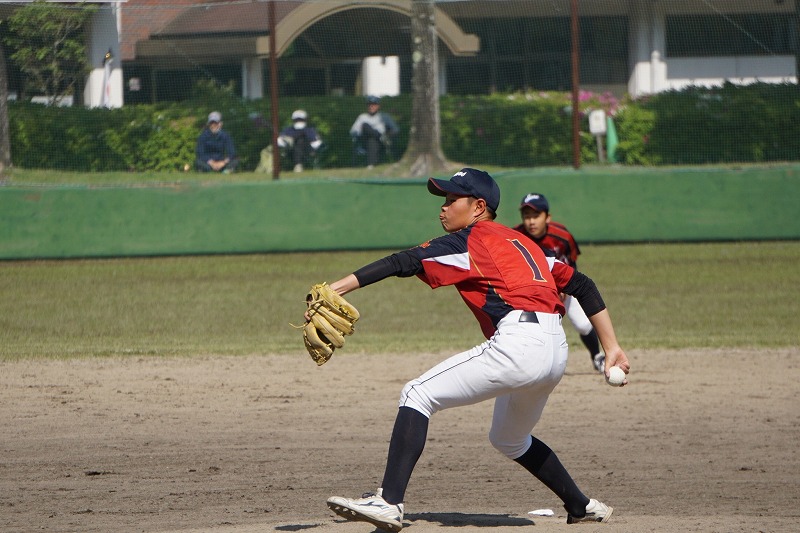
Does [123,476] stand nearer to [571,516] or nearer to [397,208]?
[571,516]

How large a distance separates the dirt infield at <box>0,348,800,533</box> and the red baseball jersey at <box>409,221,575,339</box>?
1.04m

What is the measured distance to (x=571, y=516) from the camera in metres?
5.34

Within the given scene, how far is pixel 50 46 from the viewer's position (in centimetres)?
1518

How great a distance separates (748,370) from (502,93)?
25.8 ft

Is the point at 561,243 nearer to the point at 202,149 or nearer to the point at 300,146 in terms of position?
the point at 300,146

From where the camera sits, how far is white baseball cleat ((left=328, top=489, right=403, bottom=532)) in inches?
179

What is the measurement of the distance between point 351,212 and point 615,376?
1175 cm

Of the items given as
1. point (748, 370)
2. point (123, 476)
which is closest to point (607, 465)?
point (123, 476)

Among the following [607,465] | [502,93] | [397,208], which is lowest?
[607,465]

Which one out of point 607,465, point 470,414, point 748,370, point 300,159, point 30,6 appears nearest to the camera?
point 607,465

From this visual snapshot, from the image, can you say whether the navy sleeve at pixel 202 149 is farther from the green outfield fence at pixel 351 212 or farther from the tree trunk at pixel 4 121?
the tree trunk at pixel 4 121

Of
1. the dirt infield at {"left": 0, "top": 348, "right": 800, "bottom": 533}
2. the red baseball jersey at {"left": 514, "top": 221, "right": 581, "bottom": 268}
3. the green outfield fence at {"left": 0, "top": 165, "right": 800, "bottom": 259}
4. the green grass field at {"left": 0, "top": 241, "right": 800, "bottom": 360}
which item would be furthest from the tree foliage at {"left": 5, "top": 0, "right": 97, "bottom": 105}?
the red baseball jersey at {"left": 514, "top": 221, "right": 581, "bottom": 268}

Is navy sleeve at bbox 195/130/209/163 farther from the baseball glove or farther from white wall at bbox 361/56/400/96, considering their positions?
the baseball glove

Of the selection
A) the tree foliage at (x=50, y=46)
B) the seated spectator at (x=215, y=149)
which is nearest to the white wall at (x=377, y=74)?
the seated spectator at (x=215, y=149)
